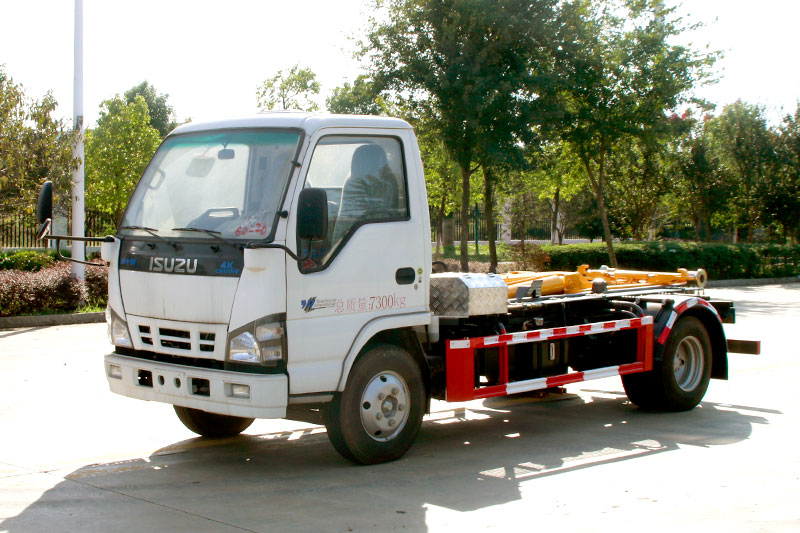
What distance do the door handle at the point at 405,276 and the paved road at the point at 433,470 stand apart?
142cm

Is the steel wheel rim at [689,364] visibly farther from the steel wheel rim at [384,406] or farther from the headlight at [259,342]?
the headlight at [259,342]

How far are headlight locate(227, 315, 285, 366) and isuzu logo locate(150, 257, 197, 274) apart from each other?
1.93 feet

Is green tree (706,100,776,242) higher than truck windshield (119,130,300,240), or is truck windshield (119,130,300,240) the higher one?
green tree (706,100,776,242)

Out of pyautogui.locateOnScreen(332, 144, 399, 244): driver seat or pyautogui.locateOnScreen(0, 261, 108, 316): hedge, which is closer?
pyautogui.locateOnScreen(332, 144, 399, 244): driver seat

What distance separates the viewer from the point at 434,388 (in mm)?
7348

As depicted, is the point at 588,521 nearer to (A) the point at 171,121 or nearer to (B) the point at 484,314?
(B) the point at 484,314

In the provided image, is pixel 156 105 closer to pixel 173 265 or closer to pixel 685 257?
pixel 685 257

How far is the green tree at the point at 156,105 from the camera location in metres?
54.1

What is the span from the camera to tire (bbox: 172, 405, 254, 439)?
768cm

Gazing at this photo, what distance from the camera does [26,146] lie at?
712 inches

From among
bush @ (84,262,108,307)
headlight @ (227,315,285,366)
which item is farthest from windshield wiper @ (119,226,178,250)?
bush @ (84,262,108,307)

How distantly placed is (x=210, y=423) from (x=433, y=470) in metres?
2.13

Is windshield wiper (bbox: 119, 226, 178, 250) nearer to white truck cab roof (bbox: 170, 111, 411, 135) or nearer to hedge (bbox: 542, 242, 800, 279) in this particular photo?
white truck cab roof (bbox: 170, 111, 411, 135)

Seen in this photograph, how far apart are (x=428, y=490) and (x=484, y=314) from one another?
5.94 feet
